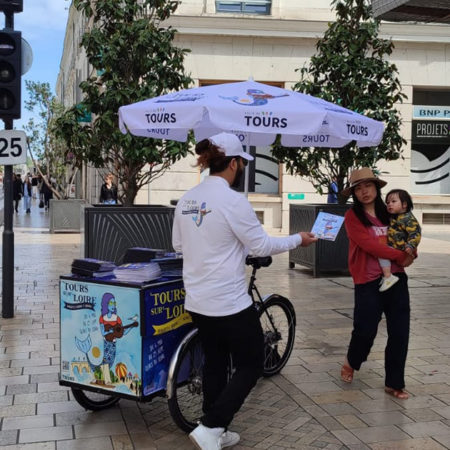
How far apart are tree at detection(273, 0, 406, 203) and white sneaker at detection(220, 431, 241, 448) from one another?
7.45m

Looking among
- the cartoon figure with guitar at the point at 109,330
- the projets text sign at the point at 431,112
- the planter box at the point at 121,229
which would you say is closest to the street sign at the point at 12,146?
the planter box at the point at 121,229

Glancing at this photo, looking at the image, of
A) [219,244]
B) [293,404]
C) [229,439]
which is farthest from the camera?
[293,404]

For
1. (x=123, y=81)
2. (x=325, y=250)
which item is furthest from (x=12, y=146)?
(x=325, y=250)

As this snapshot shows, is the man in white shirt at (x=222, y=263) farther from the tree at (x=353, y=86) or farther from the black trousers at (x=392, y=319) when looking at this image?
the tree at (x=353, y=86)

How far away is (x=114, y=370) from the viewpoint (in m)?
4.20

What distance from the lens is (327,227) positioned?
15.4ft

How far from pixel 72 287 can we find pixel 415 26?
16454mm

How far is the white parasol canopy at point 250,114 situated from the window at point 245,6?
40.8 feet

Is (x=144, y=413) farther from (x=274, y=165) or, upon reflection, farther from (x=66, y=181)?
(x=66, y=181)

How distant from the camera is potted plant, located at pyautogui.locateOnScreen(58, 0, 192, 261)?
9430 mm

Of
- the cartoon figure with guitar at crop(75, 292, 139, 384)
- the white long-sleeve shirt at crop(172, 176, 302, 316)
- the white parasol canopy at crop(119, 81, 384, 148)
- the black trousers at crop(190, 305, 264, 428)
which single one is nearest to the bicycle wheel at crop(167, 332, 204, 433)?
the black trousers at crop(190, 305, 264, 428)

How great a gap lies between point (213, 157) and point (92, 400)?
1993 mm

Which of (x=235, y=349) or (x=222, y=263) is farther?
(x=235, y=349)

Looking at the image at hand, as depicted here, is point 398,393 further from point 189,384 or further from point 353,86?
point 353,86
